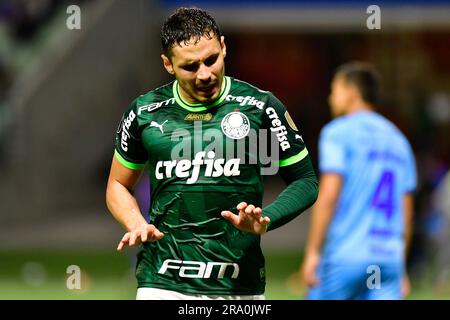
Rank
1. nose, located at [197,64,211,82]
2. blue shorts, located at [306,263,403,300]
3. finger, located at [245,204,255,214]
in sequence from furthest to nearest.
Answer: blue shorts, located at [306,263,403,300], nose, located at [197,64,211,82], finger, located at [245,204,255,214]

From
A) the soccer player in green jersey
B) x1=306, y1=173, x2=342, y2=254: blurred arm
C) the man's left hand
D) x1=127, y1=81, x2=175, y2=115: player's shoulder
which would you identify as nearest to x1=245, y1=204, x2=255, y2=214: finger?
the man's left hand

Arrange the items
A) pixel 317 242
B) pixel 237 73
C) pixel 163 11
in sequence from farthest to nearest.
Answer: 1. pixel 237 73
2. pixel 163 11
3. pixel 317 242

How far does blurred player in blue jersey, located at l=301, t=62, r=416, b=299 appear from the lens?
885 cm

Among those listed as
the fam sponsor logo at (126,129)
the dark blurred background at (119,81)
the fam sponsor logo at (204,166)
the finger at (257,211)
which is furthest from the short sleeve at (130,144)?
the dark blurred background at (119,81)

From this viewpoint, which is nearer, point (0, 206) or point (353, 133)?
point (353, 133)

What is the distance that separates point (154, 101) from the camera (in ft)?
21.5

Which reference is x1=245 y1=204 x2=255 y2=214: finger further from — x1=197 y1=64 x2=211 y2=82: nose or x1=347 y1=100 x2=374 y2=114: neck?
x1=347 y1=100 x2=374 y2=114: neck

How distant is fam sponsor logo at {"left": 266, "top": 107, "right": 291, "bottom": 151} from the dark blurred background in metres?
12.4

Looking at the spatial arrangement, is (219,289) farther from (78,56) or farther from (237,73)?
(237,73)

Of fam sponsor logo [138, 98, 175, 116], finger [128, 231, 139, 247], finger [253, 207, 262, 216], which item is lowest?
finger [128, 231, 139, 247]

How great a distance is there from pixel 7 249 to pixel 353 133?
1322 centimetres

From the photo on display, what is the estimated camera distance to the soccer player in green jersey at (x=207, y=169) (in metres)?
6.28

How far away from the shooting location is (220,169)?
6.29 meters

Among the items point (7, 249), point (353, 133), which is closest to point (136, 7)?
point (7, 249)
